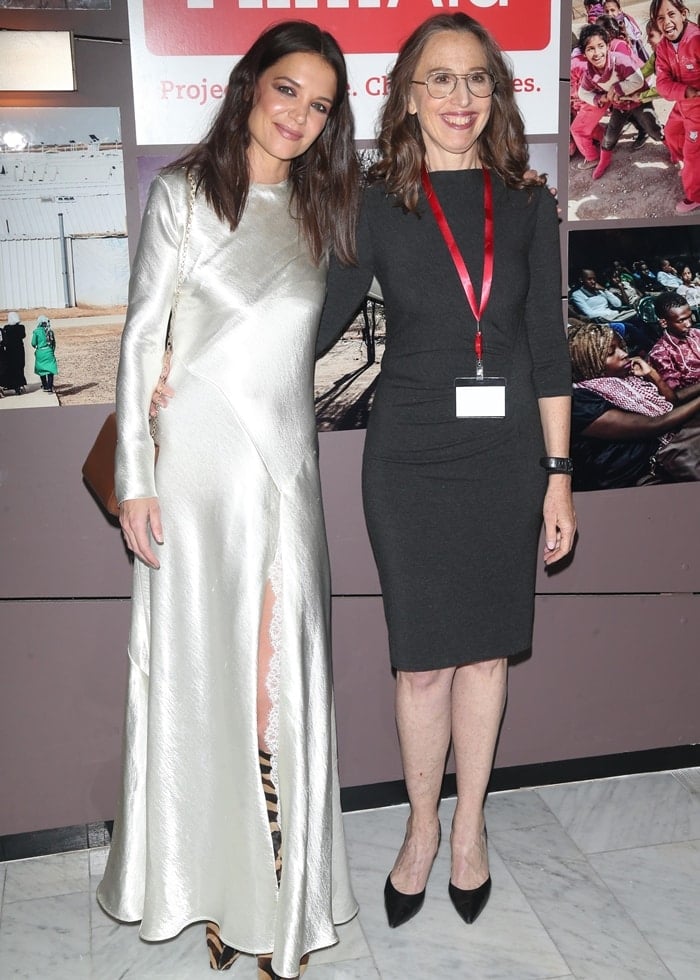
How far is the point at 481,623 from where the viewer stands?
2262 millimetres

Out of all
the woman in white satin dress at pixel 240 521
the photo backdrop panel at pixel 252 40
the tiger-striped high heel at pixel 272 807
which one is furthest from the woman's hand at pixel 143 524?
the photo backdrop panel at pixel 252 40

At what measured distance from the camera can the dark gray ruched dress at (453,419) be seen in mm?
2139

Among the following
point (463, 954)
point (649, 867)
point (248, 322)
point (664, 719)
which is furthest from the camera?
point (664, 719)

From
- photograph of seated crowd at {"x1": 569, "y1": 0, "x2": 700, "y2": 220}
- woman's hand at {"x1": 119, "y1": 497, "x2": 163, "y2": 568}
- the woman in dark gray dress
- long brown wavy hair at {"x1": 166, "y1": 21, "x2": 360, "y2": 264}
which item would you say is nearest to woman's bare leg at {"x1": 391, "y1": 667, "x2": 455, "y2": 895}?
the woman in dark gray dress

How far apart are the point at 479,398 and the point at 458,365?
0.27ft

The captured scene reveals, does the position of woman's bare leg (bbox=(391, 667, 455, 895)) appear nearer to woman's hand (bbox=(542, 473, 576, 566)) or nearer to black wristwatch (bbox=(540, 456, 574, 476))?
woman's hand (bbox=(542, 473, 576, 566))

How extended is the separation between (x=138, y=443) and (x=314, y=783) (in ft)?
2.59

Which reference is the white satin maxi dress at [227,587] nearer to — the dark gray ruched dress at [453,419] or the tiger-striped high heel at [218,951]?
the tiger-striped high heel at [218,951]

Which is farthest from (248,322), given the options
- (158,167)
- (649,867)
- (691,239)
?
(649,867)

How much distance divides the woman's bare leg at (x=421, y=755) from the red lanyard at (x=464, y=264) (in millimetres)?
722

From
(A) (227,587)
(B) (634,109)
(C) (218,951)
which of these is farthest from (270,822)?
(B) (634,109)

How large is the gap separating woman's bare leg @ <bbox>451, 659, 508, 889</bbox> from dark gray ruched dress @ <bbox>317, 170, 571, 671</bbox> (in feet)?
0.37

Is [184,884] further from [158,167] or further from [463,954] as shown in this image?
[158,167]

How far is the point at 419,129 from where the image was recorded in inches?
85.9
